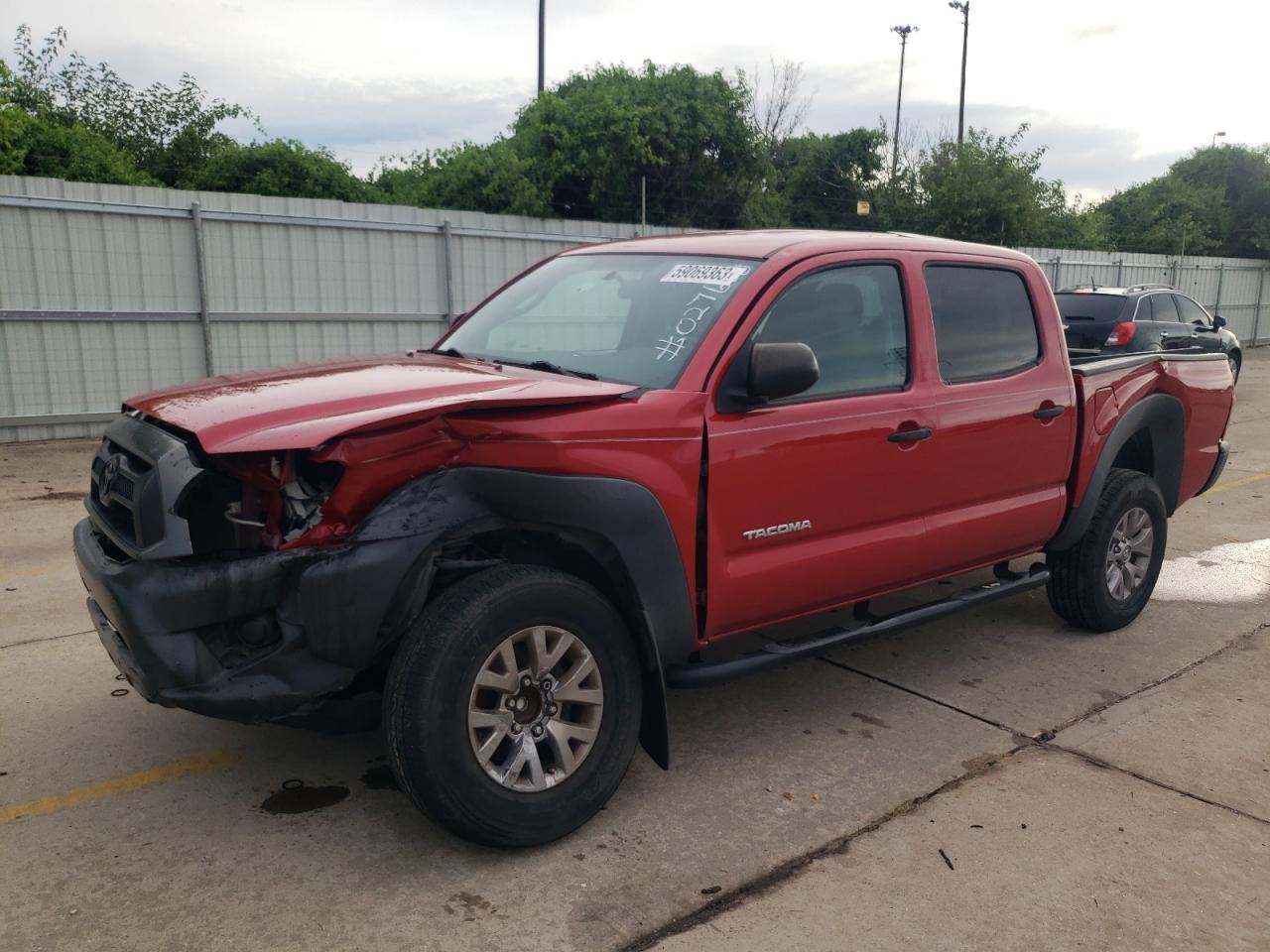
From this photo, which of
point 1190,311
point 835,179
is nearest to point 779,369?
point 1190,311

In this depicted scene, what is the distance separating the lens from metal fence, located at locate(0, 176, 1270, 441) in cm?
1052

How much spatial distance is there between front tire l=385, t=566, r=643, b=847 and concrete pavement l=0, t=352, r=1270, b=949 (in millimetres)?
194

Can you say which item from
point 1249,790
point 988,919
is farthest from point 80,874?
point 1249,790

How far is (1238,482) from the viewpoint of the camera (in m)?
9.55

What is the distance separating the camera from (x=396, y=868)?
308 centimetres

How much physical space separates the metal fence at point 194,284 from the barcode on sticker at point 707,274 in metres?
8.76

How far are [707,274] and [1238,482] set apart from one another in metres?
7.71

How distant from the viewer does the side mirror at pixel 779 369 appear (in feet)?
11.2

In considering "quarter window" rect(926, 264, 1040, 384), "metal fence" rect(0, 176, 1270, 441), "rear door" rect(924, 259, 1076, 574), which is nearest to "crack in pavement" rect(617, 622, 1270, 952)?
"rear door" rect(924, 259, 1076, 574)

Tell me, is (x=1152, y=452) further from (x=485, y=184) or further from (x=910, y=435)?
(x=485, y=184)

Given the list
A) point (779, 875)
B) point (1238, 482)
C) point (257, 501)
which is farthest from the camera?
point (1238, 482)

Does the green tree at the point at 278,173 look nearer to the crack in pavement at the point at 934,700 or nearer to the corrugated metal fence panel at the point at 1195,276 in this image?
the corrugated metal fence panel at the point at 1195,276

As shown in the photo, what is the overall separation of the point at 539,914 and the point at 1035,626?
351cm

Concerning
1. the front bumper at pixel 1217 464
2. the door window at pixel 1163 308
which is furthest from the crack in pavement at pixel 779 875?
the door window at pixel 1163 308
